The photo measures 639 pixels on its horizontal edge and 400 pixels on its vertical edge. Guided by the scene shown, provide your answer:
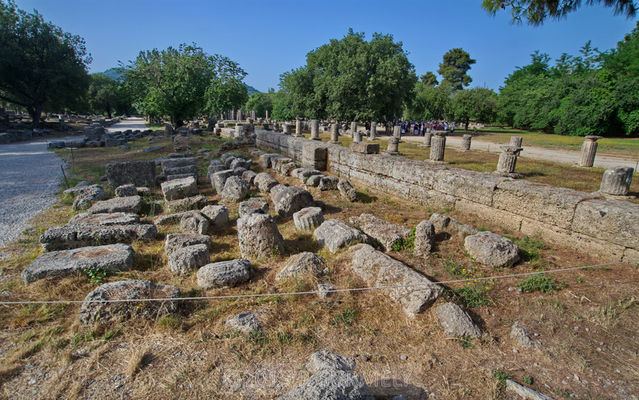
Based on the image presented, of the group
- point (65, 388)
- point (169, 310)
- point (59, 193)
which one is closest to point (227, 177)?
point (59, 193)

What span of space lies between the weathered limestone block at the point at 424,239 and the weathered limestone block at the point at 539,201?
77.4 inches

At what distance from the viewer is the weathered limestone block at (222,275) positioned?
3.92 m

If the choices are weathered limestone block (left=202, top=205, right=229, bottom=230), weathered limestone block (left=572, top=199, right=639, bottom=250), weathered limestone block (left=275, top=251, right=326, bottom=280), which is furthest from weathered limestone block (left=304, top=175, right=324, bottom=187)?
weathered limestone block (left=572, top=199, right=639, bottom=250)

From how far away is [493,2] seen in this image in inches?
382

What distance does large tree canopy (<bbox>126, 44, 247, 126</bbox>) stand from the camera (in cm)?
2075

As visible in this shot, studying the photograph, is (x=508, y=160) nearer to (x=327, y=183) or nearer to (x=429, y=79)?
(x=327, y=183)

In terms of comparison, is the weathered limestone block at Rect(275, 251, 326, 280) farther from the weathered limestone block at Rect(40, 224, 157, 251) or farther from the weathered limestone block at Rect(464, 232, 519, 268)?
the weathered limestone block at Rect(40, 224, 157, 251)

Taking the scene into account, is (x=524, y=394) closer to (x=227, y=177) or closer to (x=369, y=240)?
(x=369, y=240)

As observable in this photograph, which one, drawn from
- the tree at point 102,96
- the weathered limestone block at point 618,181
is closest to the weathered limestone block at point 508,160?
the weathered limestone block at point 618,181

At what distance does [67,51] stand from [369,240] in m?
33.9

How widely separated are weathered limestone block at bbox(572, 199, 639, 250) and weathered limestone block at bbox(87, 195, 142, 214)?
807cm

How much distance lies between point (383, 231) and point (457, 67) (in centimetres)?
7813

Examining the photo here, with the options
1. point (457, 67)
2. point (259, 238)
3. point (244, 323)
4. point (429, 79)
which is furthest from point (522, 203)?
point (457, 67)

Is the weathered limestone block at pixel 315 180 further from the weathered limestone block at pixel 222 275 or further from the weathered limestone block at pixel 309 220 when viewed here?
the weathered limestone block at pixel 222 275
